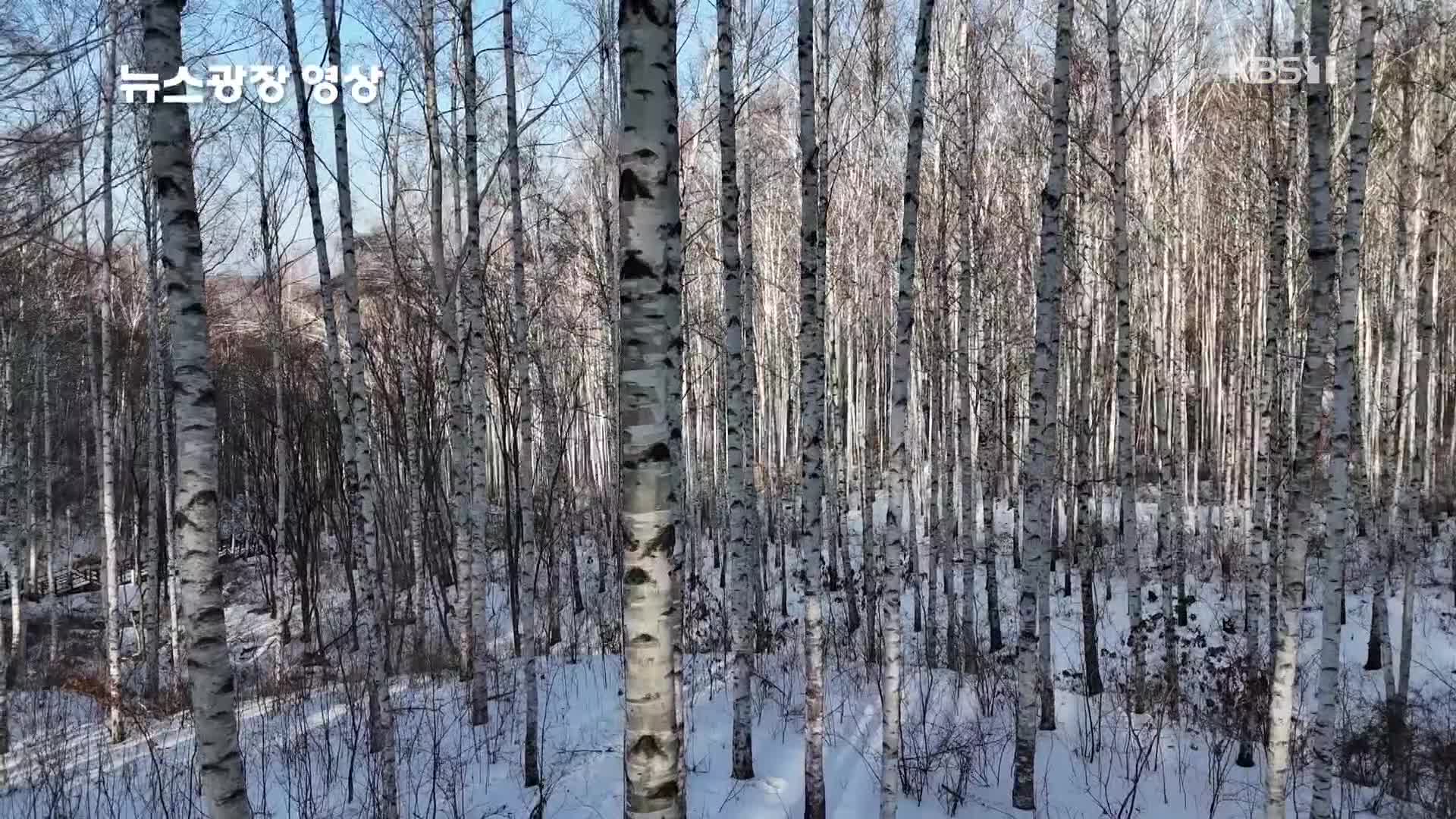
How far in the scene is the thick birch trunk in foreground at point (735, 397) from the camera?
16.4 ft

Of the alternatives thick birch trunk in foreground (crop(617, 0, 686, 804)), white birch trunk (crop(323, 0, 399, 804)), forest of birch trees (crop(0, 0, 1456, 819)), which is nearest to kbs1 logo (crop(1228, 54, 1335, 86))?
forest of birch trees (crop(0, 0, 1456, 819))

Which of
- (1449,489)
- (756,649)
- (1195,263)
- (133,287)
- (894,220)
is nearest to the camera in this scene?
(756,649)

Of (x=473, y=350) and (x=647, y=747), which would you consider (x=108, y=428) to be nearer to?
(x=473, y=350)

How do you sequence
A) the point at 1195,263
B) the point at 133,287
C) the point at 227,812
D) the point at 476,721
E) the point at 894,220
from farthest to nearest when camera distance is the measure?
the point at 1195,263 → the point at 133,287 → the point at 894,220 → the point at 476,721 → the point at 227,812

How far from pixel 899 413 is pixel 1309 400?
92.4 inches

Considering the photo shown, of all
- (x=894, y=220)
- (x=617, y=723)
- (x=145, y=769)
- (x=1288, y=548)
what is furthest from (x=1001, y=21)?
(x=145, y=769)

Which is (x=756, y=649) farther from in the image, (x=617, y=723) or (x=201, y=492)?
(x=201, y=492)

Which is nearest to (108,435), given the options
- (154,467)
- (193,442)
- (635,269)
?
(154,467)

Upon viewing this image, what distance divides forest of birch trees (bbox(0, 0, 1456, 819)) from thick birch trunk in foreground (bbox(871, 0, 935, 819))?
32 mm

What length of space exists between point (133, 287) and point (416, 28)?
36.6ft

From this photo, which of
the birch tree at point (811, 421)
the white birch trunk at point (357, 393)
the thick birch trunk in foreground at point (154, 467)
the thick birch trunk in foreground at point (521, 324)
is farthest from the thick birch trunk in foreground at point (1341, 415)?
the thick birch trunk in foreground at point (154, 467)

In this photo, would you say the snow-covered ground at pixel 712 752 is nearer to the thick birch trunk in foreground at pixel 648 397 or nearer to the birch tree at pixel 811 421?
the birch tree at pixel 811 421

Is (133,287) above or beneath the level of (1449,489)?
above

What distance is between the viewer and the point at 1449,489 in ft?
54.4
